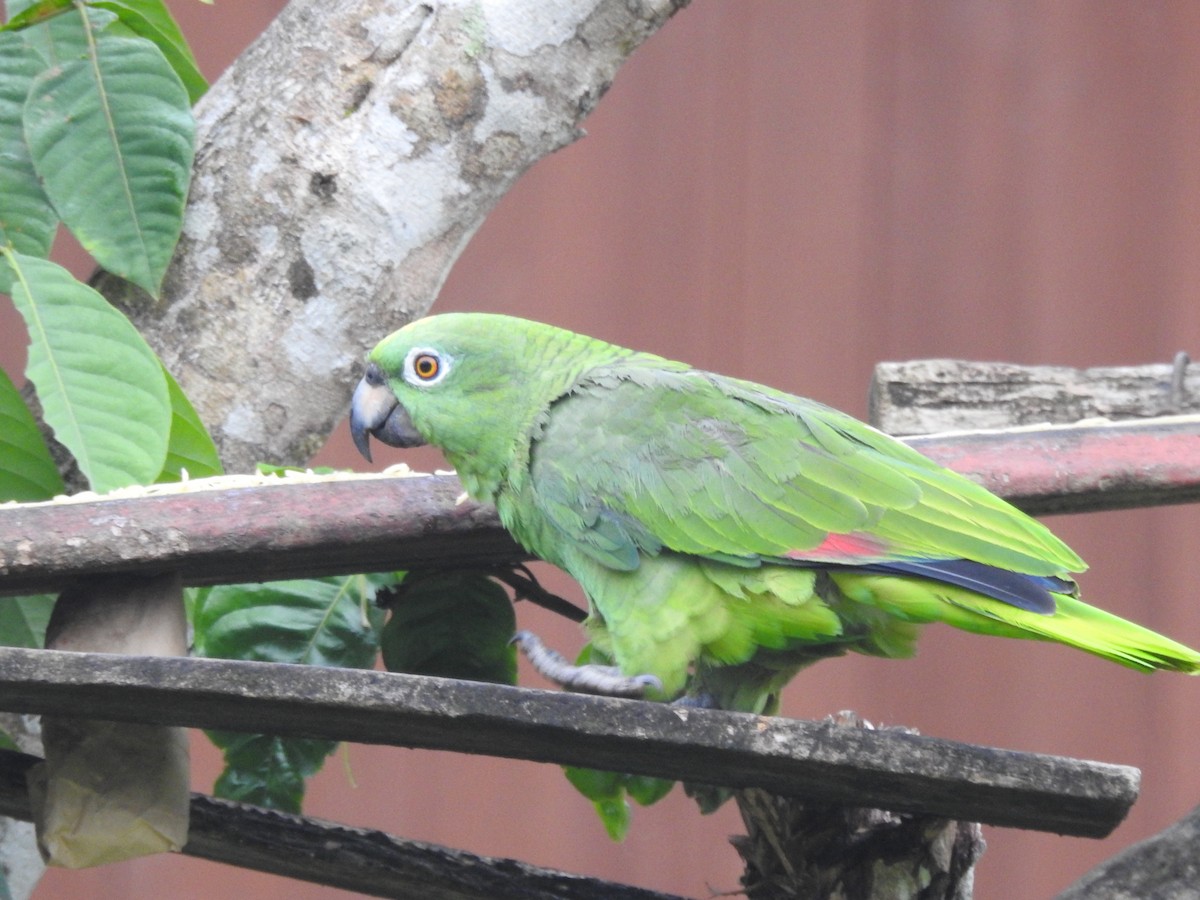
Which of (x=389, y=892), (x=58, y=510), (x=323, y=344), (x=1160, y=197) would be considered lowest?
(x=389, y=892)

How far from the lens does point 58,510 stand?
1.18m

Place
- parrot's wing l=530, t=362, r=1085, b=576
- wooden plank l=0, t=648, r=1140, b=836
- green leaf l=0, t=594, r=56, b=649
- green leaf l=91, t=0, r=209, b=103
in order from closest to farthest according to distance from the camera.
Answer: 1. wooden plank l=0, t=648, r=1140, b=836
2. parrot's wing l=530, t=362, r=1085, b=576
3. green leaf l=0, t=594, r=56, b=649
4. green leaf l=91, t=0, r=209, b=103

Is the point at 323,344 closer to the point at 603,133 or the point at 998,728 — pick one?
the point at 603,133

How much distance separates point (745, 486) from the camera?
1360 mm

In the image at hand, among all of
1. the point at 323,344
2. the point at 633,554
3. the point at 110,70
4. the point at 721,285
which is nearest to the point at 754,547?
the point at 633,554

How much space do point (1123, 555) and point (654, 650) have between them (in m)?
1.77

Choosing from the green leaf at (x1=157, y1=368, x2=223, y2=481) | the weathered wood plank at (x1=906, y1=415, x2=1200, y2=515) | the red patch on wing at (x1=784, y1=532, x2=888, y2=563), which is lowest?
the green leaf at (x1=157, y1=368, x2=223, y2=481)

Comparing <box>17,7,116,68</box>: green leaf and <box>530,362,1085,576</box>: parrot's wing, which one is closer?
<box>530,362,1085,576</box>: parrot's wing

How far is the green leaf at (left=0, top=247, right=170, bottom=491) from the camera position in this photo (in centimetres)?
150

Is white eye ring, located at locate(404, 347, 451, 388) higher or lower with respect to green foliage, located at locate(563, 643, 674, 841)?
higher

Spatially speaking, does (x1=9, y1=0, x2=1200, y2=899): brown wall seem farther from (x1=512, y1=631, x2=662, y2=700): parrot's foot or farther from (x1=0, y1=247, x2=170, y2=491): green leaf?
(x1=512, y1=631, x2=662, y2=700): parrot's foot

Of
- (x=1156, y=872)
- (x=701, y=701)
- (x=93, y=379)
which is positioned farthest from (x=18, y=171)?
(x=1156, y=872)

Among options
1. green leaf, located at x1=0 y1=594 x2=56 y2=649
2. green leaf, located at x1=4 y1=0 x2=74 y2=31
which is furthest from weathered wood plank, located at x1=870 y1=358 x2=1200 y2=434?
green leaf, located at x1=4 y1=0 x2=74 y2=31

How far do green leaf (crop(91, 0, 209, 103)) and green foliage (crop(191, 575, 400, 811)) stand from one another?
2.53 ft
